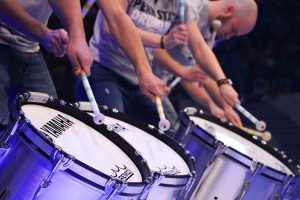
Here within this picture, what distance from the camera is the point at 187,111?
123 inches

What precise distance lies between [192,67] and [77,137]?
1525 millimetres

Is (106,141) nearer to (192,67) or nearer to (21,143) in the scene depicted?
(21,143)

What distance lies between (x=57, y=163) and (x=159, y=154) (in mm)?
624

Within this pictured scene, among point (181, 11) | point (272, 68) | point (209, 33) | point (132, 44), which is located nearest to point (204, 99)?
point (209, 33)

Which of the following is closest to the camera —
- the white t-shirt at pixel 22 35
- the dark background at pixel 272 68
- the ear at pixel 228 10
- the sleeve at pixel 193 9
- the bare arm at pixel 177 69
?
the white t-shirt at pixel 22 35

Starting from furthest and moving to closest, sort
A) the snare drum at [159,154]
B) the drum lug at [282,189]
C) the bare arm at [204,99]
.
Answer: the bare arm at [204,99] → the drum lug at [282,189] → the snare drum at [159,154]

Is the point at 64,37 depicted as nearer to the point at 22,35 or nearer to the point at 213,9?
the point at 22,35

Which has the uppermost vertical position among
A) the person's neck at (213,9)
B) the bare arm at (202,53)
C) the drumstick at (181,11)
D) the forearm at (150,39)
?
the person's neck at (213,9)

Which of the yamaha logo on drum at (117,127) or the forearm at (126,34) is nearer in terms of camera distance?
the yamaha logo on drum at (117,127)

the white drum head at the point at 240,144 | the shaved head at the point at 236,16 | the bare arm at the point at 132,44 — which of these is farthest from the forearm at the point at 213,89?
the bare arm at the point at 132,44

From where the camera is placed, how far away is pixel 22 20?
2.36m

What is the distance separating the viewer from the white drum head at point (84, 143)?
7.02ft

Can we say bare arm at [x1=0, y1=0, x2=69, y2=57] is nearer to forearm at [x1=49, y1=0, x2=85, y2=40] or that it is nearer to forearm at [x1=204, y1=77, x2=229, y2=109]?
forearm at [x1=49, y1=0, x2=85, y2=40]

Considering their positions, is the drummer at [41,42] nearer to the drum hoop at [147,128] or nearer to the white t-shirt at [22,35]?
the white t-shirt at [22,35]
